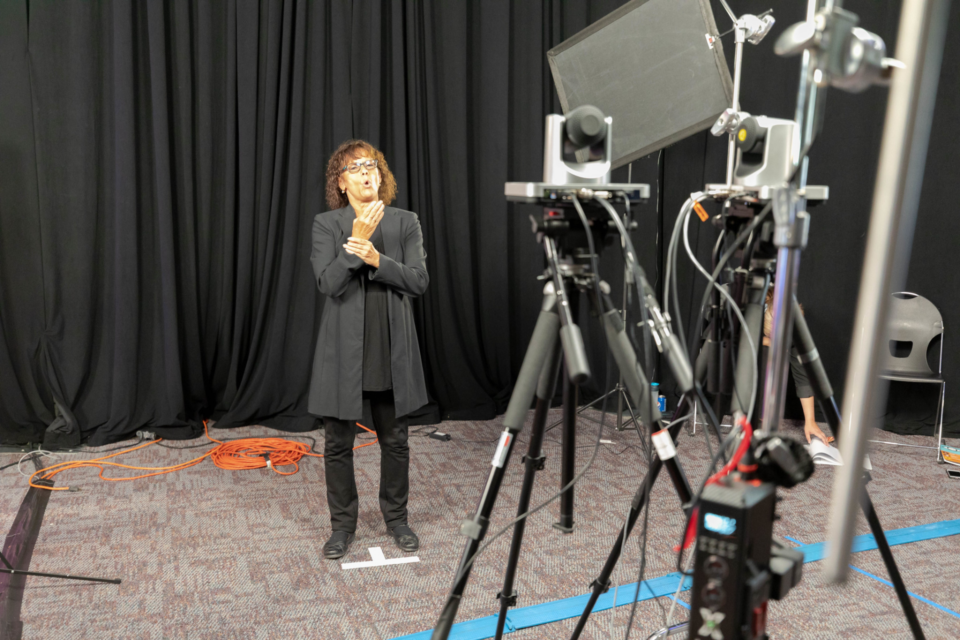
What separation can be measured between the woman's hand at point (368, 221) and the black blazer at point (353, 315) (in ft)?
0.27

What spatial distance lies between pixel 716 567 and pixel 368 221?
66.2 inches

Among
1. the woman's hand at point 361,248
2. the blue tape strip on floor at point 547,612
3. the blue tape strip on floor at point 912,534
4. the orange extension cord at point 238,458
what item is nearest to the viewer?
the blue tape strip on floor at point 547,612

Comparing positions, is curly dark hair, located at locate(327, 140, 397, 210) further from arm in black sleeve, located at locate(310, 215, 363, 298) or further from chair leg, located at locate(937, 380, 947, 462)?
chair leg, located at locate(937, 380, 947, 462)

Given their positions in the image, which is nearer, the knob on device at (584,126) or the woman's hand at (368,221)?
the knob on device at (584,126)

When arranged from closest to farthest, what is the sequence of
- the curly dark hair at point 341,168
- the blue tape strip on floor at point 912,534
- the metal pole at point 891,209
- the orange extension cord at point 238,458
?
1. the metal pole at point 891,209
2. the blue tape strip on floor at point 912,534
3. the curly dark hair at point 341,168
4. the orange extension cord at point 238,458

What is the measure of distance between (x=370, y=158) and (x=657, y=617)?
68.5 inches

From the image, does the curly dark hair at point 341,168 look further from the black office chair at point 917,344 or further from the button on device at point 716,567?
the black office chair at point 917,344

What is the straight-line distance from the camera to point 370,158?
2447 millimetres

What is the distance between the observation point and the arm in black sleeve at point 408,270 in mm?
2287

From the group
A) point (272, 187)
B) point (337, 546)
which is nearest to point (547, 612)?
point (337, 546)

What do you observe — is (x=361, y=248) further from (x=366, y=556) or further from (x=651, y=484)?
(x=651, y=484)

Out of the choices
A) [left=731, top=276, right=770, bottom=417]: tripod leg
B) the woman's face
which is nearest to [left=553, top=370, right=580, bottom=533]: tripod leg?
[left=731, top=276, right=770, bottom=417]: tripod leg

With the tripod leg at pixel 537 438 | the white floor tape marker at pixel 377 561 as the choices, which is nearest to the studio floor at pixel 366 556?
the white floor tape marker at pixel 377 561

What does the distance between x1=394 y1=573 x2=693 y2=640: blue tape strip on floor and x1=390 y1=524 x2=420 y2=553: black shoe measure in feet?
1.66
